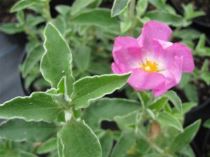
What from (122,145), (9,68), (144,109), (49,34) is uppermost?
(49,34)

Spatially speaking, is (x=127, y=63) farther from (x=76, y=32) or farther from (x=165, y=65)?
(x=76, y=32)

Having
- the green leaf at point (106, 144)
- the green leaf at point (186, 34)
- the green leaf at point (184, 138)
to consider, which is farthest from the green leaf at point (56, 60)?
the green leaf at point (186, 34)

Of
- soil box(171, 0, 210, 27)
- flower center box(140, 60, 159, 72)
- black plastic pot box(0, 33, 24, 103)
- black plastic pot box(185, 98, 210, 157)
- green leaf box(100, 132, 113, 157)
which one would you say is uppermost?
flower center box(140, 60, 159, 72)

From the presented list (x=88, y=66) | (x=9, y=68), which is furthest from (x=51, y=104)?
(x=9, y=68)

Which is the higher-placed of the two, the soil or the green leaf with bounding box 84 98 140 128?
the green leaf with bounding box 84 98 140 128

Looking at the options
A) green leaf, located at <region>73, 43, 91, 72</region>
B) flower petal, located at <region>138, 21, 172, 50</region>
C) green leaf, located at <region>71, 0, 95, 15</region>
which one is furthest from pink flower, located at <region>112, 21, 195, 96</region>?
green leaf, located at <region>73, 43, 91, 72</region>

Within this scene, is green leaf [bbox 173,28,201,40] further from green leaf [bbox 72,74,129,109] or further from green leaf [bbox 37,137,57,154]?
green leaf [bbox 72,74,129,109]
